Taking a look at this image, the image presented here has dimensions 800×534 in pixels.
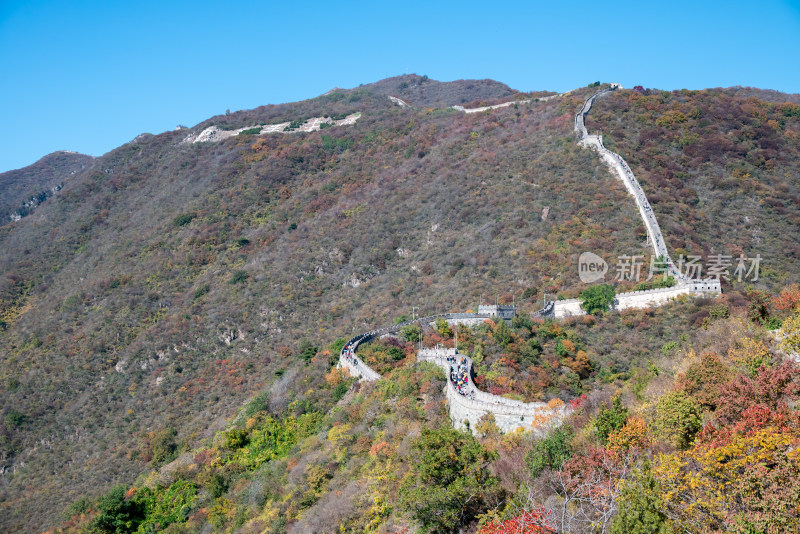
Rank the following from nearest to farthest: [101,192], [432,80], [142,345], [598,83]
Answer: [142,345]
[598,83]
[101,192]
[432,80]

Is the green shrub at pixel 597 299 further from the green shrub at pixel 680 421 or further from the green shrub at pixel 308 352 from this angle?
the green shrub at pixel 680 421

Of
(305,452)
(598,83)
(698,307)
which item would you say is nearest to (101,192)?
(598,83)

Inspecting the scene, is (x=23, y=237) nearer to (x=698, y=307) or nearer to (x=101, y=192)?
(x=101, y=192)

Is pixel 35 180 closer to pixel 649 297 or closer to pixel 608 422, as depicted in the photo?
pixel 649 297

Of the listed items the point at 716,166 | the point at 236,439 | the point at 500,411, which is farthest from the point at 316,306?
the point at 716,166

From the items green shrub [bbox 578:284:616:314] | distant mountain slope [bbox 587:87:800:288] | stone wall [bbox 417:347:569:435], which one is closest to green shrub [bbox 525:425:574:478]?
stone wall [bbox 417:347:569:435]
